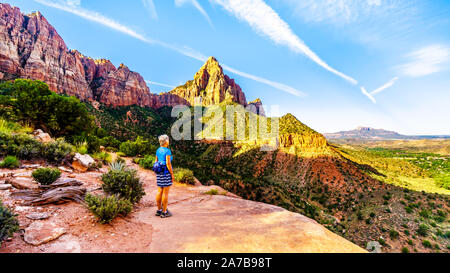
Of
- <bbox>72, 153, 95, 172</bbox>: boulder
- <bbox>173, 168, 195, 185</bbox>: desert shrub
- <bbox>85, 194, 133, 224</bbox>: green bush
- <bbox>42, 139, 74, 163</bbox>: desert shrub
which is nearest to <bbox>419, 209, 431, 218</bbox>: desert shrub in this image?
<bbox>173, 168, 195, 185</bbox>: desert shrub

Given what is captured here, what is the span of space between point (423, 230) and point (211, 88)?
372 ft

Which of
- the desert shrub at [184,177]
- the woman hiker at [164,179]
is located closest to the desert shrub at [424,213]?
the desert shrub at [184,177]

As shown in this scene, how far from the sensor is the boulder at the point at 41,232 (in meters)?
2.56

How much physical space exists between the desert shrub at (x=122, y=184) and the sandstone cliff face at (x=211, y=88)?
104 metres

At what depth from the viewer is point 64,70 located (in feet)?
240

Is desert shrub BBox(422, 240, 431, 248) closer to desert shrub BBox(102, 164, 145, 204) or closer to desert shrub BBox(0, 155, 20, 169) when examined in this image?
desert shrub BBox(102, 164, 145, 204)

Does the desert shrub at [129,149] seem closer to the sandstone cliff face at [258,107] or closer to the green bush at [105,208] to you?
the green bush at [105,208]

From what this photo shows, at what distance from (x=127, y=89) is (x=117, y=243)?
365ft

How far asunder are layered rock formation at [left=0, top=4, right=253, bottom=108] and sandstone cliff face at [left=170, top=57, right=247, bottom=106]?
2.47 ft
